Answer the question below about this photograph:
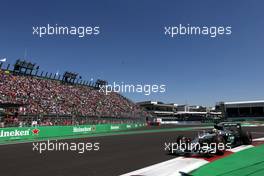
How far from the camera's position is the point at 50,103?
36.6 meters

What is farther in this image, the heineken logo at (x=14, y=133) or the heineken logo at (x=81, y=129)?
the heineken logo at (x=81, y=129)

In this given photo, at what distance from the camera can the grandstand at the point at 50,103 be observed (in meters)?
26.3

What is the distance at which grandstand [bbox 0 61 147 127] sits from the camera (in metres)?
26.3

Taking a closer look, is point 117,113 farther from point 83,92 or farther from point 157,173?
point 157,173

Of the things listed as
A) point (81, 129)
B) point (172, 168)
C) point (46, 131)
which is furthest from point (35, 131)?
point (172, 168)

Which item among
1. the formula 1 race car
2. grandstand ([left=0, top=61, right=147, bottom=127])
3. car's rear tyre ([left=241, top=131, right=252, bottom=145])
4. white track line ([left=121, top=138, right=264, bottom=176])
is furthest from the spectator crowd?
white track line ([left=121, top=138, right=264, bottom=176])

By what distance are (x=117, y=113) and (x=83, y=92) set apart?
19.6ft

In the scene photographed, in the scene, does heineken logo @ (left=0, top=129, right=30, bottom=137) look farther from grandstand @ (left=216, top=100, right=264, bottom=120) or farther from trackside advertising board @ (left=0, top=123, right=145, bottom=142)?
grandstand @ (left=216, top=100, right=264, bottom=120)

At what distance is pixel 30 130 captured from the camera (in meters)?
24.1

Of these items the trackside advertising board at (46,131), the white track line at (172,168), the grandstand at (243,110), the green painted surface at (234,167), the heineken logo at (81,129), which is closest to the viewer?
the green painted surface at (234,167)

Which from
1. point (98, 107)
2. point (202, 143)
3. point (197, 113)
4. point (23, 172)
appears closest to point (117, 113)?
point (98, 107)

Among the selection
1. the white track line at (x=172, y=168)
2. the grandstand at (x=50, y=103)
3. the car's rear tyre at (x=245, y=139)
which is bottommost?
the white track line at (x=172, y=168)

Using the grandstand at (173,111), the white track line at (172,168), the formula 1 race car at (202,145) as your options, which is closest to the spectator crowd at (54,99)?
the formula 1 race car at (202,145)

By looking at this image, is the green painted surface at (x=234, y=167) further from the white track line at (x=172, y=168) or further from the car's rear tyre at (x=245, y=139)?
the car's rear tyre at (x=245, y=139)
